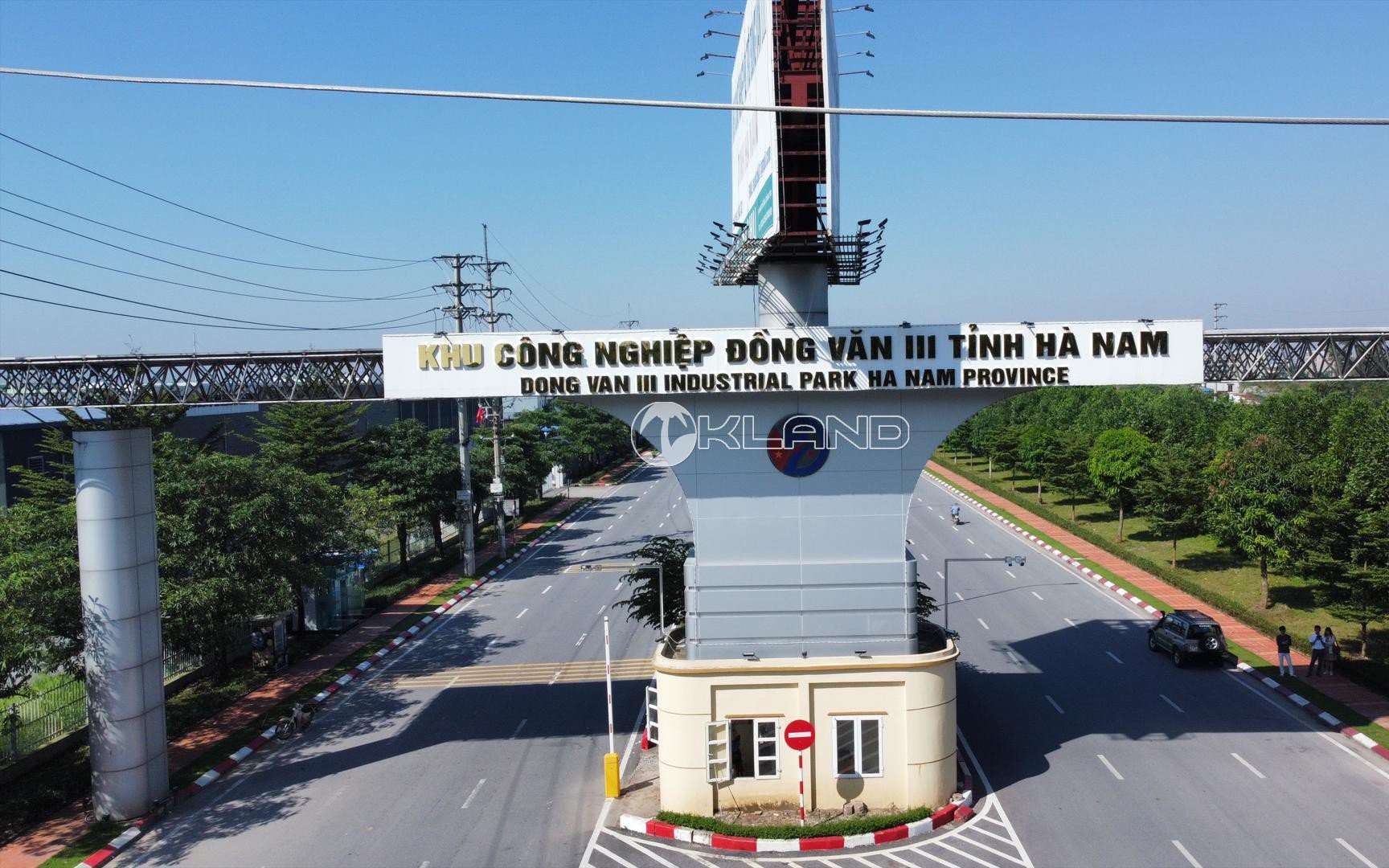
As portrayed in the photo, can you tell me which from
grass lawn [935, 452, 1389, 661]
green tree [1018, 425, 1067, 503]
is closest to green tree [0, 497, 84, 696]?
grass lawn [935, 452, 1389, 661]

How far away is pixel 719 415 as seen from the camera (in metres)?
16.0

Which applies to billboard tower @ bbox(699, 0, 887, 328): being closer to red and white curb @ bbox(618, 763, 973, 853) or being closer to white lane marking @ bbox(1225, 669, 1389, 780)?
red and white curb @ bbox(618, 763, 973, 853)

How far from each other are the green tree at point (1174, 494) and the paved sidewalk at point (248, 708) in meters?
28.2

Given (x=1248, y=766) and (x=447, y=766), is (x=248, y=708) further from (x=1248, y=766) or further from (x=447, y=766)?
(x=1248, y=766)

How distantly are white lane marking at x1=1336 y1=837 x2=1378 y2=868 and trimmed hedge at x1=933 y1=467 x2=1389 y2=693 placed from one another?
28.7ft

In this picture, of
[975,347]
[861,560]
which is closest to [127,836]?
[861,560]

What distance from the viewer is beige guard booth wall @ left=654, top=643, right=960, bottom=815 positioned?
15.5 m

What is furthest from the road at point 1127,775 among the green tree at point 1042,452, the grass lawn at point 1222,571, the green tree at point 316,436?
the green tree at point 316,436

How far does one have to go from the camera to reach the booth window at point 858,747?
1552cm

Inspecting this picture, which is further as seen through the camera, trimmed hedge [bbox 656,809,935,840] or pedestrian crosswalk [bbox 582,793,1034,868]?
trimmed hedge [bbox 656,809,935,840]

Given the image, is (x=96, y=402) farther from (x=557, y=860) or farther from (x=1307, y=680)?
(x=1307, y=680)

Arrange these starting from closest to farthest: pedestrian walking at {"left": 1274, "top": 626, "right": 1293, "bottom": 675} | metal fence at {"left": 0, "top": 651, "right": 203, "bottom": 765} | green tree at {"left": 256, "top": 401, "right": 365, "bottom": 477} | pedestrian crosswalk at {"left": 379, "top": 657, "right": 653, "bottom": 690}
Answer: metal fence at {"left": 0, "top": 651, "right": 203, "bottom": 765}, pedestrian walking at {"left": 1274, "top": 626, "right": 1293, "bottom": 675}, pedestrian crosswalk at {"left": 379, "top": 657, "right": 653, "bottom": 690}, green tree at {"left": 256, "top": 401, "right": 365, "bottom": 477}

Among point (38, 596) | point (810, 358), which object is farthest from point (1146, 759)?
point (38, 596)

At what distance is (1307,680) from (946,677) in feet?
42.1
